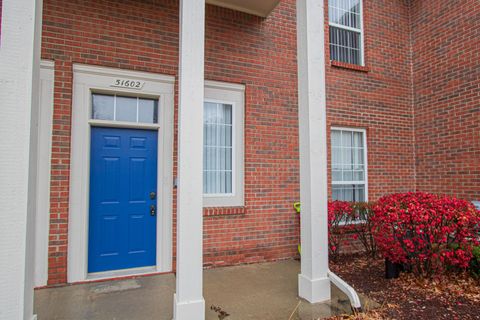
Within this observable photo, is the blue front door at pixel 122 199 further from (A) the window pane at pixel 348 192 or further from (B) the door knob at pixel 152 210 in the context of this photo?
(A) the window pane at pixel 348 192

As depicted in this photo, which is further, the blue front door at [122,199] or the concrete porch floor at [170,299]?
the blue front door at [122,199]

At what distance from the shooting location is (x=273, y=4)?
5102 millimetres

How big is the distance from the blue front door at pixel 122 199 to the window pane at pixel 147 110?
0.63ft

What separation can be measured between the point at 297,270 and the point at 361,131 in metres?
3.28

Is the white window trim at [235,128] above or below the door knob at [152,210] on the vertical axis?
above

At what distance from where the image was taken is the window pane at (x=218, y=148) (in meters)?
5.12

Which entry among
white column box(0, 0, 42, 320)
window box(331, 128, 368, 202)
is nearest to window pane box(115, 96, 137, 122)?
white column box(0, 0, 42, 320)

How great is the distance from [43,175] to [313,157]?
359 centimetres

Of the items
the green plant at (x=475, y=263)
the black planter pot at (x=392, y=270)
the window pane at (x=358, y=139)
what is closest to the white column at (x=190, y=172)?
the black planter pot at (x=392, y=270)

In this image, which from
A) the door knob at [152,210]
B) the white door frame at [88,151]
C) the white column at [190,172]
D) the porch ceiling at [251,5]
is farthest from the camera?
the porch ceiling at [251,5]

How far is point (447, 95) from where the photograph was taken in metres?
6.18

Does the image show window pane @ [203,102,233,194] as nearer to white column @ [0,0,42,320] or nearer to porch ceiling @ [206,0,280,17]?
porch ceiling @ [206,0,280,17]

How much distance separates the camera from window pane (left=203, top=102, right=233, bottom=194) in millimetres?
5125

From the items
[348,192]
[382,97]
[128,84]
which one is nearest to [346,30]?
[382,97]
